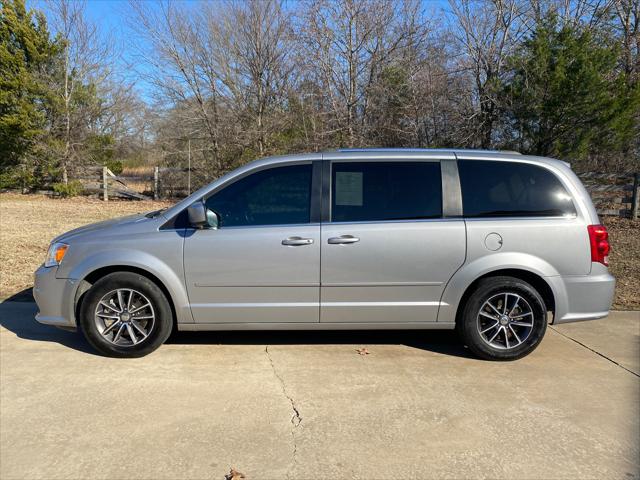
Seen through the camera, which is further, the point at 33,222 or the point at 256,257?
the point at 33,222

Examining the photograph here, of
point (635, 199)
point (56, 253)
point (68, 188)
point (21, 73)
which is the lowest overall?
point (56, 253)

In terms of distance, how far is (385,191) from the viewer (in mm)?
4559

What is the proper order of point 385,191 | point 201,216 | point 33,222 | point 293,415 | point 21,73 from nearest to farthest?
point 293,415 → point 201,216 → point 385,191 → point 33,222 → point 21,73

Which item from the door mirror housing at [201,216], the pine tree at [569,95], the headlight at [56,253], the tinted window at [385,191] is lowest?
the headlight at [56,253]

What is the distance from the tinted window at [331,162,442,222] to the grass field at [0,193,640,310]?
11.5 ft

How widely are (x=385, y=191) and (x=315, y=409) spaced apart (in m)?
1.99

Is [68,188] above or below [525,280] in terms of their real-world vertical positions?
above

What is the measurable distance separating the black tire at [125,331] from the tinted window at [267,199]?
0.88 m

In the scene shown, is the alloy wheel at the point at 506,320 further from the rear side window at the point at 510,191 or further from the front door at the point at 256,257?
the front door at the point at 256,257

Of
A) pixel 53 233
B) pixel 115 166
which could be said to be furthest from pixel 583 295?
pixel 115 166

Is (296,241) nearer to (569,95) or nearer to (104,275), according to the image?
(104,275)

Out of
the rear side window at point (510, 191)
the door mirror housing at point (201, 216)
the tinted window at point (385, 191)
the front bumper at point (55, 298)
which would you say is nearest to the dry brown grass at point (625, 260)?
the rear side window at point (510, 191)

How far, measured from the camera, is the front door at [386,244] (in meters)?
4.41

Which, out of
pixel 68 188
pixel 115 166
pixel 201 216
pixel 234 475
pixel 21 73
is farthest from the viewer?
pixel 115 166
